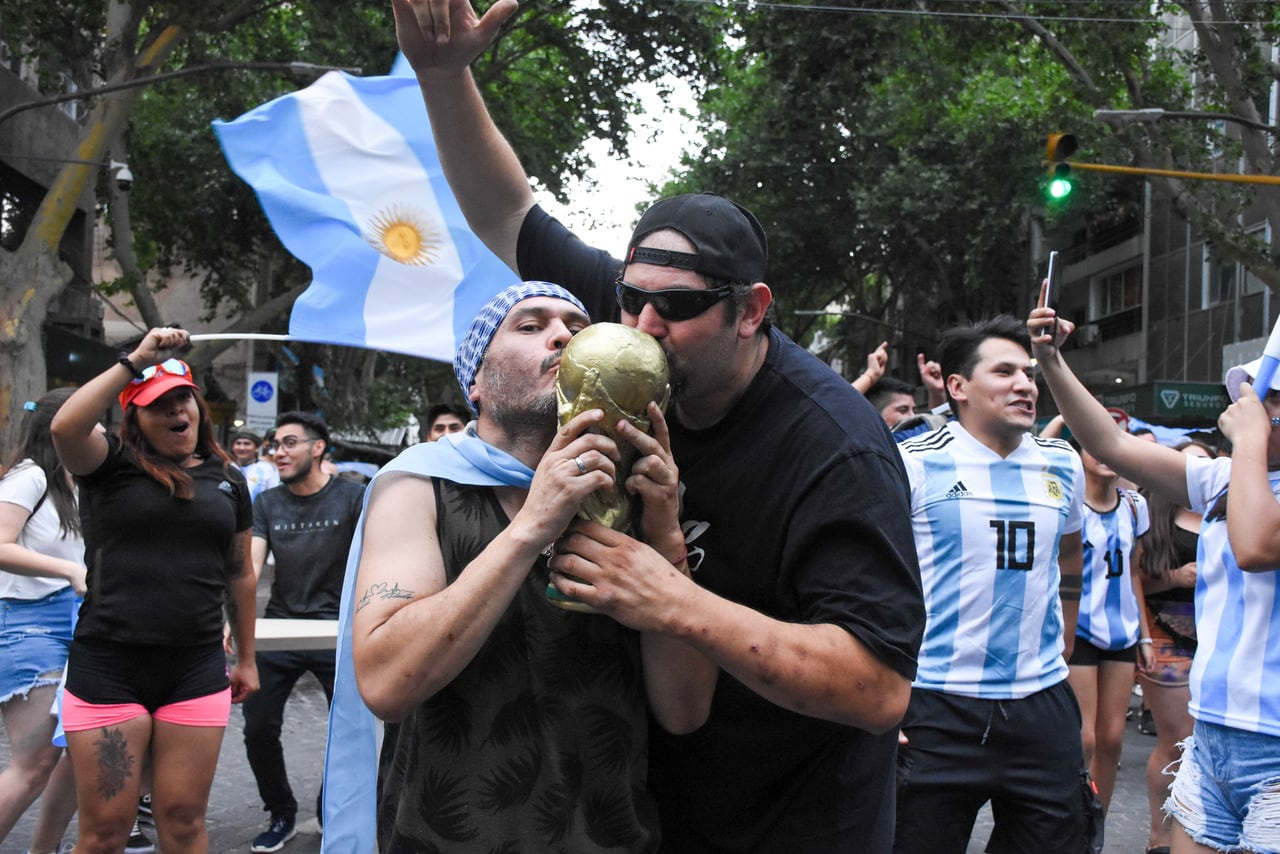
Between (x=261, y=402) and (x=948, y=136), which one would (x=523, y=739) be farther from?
(x=948, y=136)

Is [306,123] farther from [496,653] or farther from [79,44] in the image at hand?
[79,44]

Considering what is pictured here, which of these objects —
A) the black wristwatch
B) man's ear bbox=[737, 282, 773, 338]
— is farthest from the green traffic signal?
man's ear bbox=[737, 282, 773, 338]

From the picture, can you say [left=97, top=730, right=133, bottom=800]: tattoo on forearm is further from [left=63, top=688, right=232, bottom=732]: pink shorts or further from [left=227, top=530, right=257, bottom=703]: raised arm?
[left=227, top=530, right=257, bottom=703]: raised arm

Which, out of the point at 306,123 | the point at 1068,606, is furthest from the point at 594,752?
the point at 306,123

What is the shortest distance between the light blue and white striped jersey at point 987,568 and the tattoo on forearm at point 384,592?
220cm

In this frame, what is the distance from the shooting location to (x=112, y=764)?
4328mm

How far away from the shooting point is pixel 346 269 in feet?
20.1

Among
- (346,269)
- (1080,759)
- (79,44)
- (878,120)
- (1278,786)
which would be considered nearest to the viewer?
(1278,786)

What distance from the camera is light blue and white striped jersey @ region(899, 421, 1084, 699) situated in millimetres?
4148

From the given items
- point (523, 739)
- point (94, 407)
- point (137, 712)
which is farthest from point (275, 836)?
point (523, 739)

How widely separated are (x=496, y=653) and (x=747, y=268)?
93 centimetres

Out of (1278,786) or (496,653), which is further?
(1278,786)

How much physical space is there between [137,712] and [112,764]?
195mm

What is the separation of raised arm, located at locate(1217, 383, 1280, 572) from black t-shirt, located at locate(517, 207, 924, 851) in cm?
137
